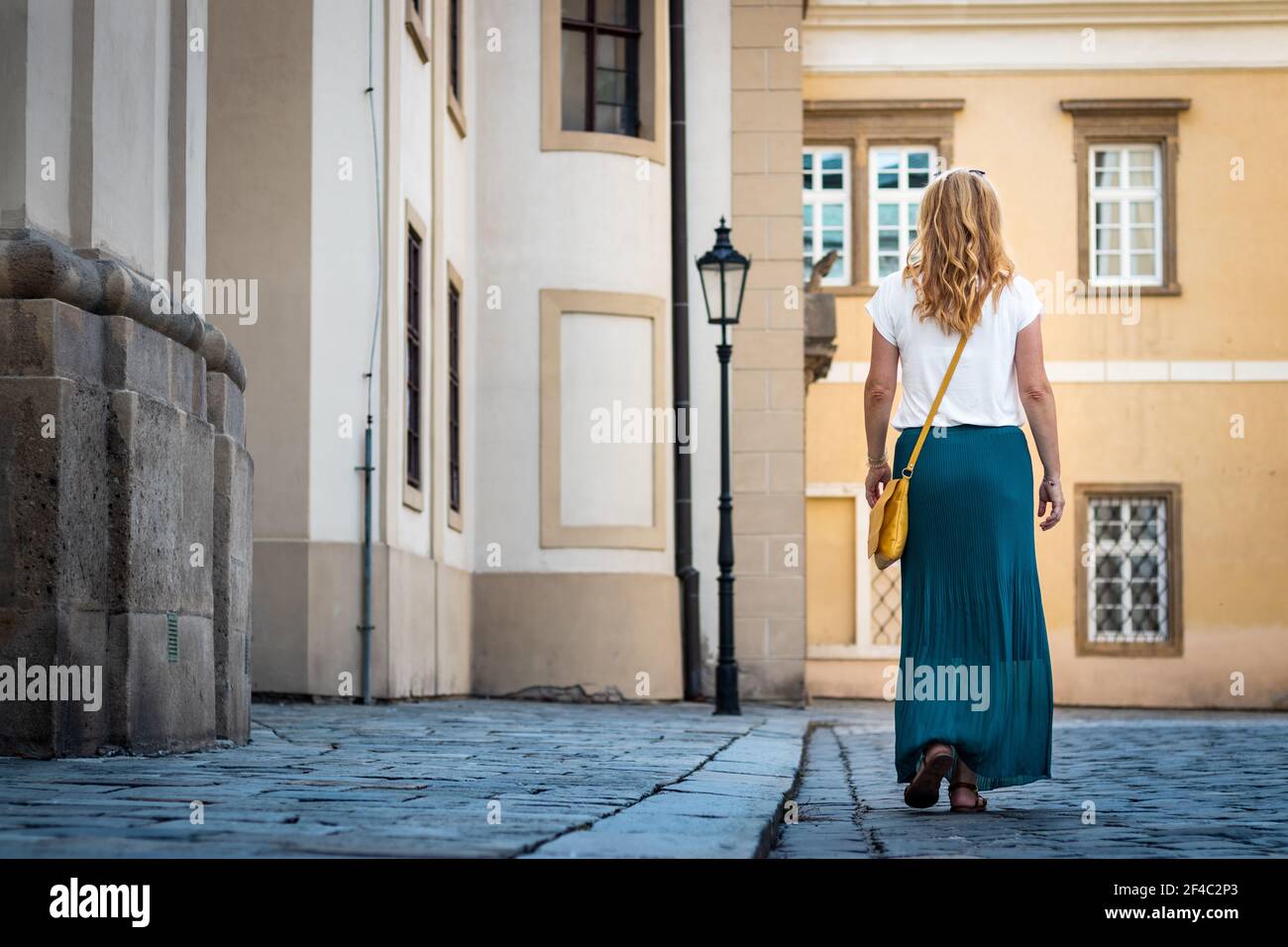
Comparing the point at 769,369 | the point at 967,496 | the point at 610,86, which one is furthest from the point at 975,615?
the point at 610,86

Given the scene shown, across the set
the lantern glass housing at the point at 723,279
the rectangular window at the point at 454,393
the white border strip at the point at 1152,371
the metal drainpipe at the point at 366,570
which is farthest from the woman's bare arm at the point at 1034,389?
the white border strip at the point at 1152,371

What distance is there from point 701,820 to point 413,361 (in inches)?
424

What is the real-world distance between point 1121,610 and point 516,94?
37.0ft

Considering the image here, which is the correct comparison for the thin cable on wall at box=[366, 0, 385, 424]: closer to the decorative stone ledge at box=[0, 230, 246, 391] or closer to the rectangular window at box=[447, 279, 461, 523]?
the rectangular window at box=[447, 279, 461, 523]

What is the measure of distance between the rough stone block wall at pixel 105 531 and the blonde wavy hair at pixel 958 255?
2.80 meters

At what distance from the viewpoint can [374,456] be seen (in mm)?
14141

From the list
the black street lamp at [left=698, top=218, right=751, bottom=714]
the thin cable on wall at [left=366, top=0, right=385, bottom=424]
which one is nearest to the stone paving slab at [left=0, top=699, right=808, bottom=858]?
the thin cable on wall at [left=366, top=0, right=385, bottom=424]

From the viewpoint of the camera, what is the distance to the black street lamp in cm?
1570

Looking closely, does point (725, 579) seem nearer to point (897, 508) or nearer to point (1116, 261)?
point (897, 508)

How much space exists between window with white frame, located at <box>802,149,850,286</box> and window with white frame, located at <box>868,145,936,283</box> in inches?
12.8

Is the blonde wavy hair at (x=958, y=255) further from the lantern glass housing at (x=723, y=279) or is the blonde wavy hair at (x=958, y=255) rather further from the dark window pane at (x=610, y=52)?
the dark window pane at (x=610, y=52)

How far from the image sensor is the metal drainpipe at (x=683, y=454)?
19.2m
